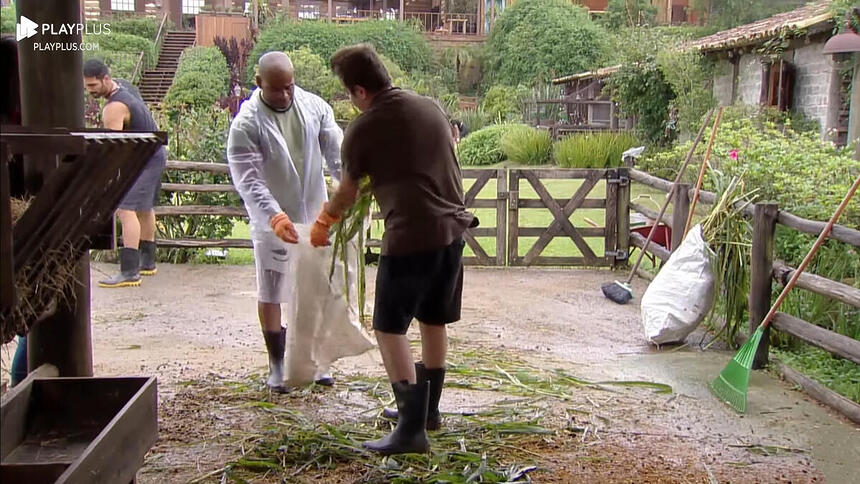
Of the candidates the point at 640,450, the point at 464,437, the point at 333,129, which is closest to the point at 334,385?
the point at 464,437

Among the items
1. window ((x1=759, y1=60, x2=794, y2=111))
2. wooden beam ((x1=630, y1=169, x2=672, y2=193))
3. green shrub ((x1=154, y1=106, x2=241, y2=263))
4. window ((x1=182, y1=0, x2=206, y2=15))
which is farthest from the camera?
window ((x1=182, y1=0, x2=206, y2=15))

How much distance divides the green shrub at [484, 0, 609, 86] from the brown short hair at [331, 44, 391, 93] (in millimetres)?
27129

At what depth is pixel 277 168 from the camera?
489 centimetres

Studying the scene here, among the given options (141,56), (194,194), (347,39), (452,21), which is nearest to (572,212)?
(194,194)

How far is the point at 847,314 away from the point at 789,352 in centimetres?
50

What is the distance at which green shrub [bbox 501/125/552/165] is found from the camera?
20.6 meters

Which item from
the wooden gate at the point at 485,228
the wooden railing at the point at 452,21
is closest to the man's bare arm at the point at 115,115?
the wooden gate at the point at 485,228

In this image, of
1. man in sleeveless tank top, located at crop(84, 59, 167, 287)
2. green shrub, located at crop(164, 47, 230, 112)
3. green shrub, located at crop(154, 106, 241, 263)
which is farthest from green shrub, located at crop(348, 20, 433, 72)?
man in sleeveless tank top, located at crop(84, 59, 167, 287)

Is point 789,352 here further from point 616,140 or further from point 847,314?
point 616,140

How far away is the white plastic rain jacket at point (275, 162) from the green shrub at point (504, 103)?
69.0 ft

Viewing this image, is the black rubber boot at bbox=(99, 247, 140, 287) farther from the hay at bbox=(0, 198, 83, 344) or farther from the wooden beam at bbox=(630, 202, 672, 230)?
the hay at bbox=(0, 198, 83, 344)

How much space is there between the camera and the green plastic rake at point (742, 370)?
199 inches

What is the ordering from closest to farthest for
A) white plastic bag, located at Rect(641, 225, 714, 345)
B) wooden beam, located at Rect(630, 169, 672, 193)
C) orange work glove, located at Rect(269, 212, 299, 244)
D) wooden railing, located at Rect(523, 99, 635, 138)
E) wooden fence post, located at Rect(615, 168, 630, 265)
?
orange work glove, located at Rect(269, 212, 299, 244)
white plastic bag, located at Rect(641, 225, 714, 345)
wooden beam, located at Rect(630, 169, 672, 193)
wooden fence post, located at Rect(615, 168, 630, 265)
wooden railing, located at Rect(523, 99, 635, 138)

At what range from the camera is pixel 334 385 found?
5.29 metres
